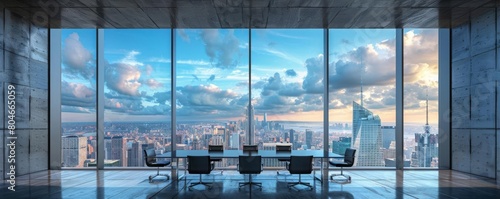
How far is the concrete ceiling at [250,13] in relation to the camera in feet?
19.8

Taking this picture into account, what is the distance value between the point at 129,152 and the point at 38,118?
2.27 m

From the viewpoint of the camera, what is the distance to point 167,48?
8.22 m

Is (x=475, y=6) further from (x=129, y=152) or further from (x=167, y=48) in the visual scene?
(x=129, y=152)

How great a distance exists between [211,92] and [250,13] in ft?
8.30

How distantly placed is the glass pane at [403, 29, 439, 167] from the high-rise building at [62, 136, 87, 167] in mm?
8251

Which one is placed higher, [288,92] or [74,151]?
[288,92]

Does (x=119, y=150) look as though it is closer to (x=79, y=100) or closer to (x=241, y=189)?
(x=79, y=100)

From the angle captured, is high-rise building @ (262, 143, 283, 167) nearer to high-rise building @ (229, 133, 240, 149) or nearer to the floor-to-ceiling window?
the floor-to-ceiling window

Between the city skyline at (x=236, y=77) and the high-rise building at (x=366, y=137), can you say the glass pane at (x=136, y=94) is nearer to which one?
the city skyline at (x=236, y=77)

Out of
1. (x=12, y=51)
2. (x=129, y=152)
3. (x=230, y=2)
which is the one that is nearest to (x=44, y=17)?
(x=12, y=51)

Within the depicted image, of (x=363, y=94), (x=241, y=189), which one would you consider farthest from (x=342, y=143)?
(x=241, y=189)

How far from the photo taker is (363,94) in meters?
8.27

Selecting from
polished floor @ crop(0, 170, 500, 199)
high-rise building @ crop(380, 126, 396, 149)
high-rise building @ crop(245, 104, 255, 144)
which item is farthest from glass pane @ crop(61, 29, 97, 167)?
high-rise building @ crop(380, 126, 396, 149)

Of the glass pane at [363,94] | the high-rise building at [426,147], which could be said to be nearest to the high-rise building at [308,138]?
the glass pane at [363,94]
